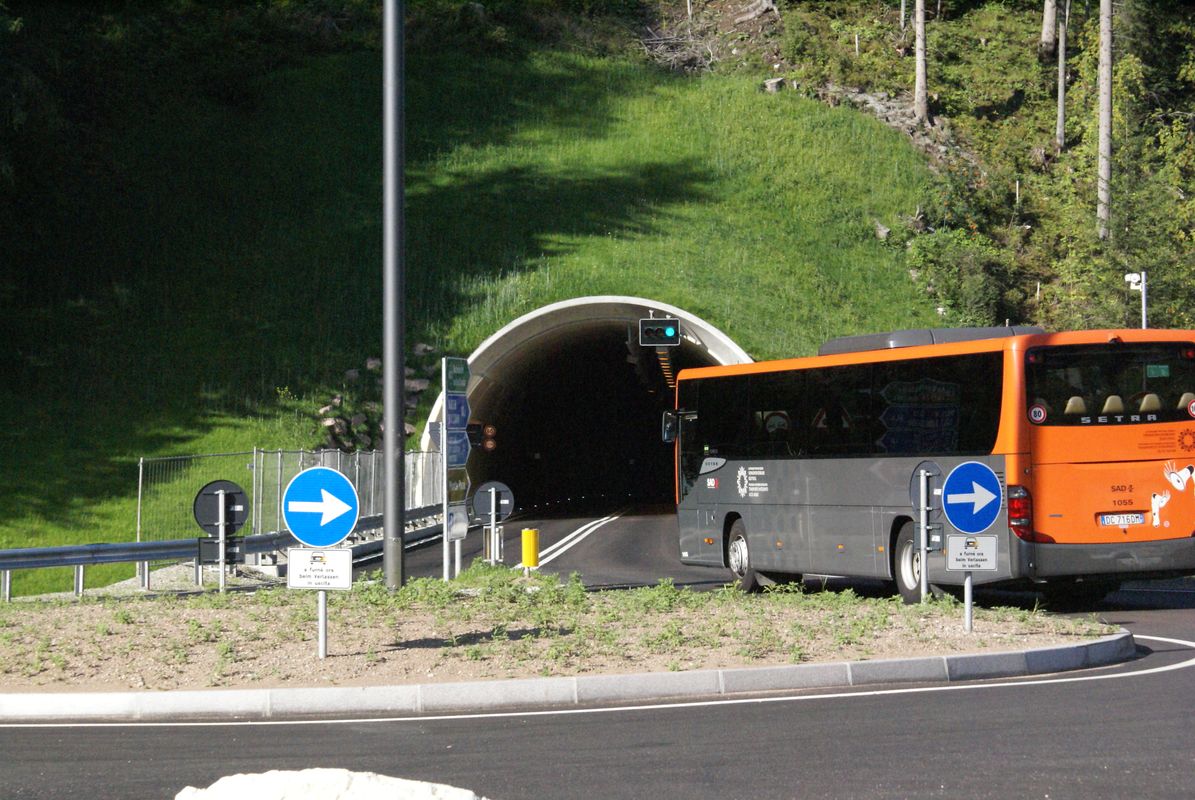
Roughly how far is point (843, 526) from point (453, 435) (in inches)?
222

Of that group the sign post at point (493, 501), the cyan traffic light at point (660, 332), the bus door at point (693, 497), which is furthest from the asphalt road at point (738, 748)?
the cyan traffic light at point (660, 332)

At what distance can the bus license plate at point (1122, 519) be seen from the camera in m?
17.0

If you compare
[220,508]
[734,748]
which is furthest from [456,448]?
[734,748]

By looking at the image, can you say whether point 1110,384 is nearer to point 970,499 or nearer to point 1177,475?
point 1177,475

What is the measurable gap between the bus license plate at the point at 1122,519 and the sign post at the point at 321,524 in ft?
30.0

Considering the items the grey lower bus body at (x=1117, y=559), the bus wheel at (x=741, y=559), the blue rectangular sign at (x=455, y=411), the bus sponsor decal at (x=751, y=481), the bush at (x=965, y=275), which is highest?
the bush at (x=965, y=275)

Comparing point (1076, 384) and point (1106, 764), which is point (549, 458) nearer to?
point (1076, 384)

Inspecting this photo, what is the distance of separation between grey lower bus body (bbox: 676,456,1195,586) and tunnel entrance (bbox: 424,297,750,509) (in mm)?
9627

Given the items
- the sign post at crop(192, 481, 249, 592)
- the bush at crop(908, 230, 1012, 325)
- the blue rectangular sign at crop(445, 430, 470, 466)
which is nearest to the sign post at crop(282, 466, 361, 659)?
the sign post at crop(192, 481, 249, 592)

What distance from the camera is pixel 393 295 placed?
691 inches

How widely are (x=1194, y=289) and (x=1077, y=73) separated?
110ft

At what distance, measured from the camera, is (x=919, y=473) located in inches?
590

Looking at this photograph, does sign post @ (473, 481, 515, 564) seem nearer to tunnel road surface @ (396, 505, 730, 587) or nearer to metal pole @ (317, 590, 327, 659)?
tunnel road surface @ (396, 505, 730, 587)

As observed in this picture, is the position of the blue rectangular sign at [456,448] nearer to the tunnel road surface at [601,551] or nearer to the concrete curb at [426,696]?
the tunnel road surface at [601,551]
